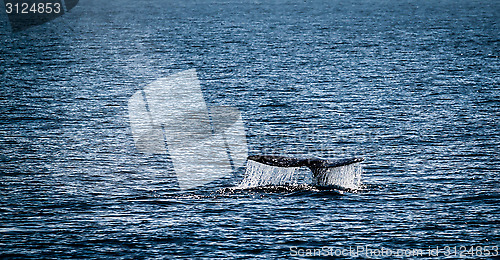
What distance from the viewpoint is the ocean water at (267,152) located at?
36.5 metres

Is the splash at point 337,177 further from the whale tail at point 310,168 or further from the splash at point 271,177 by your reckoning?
the splash at point 271,177

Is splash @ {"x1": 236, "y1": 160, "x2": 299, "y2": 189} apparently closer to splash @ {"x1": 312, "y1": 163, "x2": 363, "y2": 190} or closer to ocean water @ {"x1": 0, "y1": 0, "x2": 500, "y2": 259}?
ocean water @ {"x1": 0, "y1": 0, "x2": 500, "y2": 259}

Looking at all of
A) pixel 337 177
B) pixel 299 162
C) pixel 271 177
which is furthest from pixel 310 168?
pixel 271 177

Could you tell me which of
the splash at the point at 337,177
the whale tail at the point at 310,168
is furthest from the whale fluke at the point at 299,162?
the splash at the point at 337,177

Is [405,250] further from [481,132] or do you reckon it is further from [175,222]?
[481,132]

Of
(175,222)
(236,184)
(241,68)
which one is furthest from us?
(241,68)

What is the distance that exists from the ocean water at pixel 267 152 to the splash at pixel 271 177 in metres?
1.31

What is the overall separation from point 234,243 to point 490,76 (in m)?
63.8

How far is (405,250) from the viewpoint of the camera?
35.1 meters

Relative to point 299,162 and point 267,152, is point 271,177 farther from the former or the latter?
point 267,152

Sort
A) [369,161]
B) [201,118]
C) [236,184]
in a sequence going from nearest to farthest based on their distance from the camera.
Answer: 1. [236,184]
2. [369,161]
3. [201,118]

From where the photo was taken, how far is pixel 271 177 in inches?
1716

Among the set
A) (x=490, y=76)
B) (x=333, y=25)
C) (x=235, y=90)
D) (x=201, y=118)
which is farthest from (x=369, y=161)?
(x=333, y=25)

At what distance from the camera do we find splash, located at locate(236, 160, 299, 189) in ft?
142
